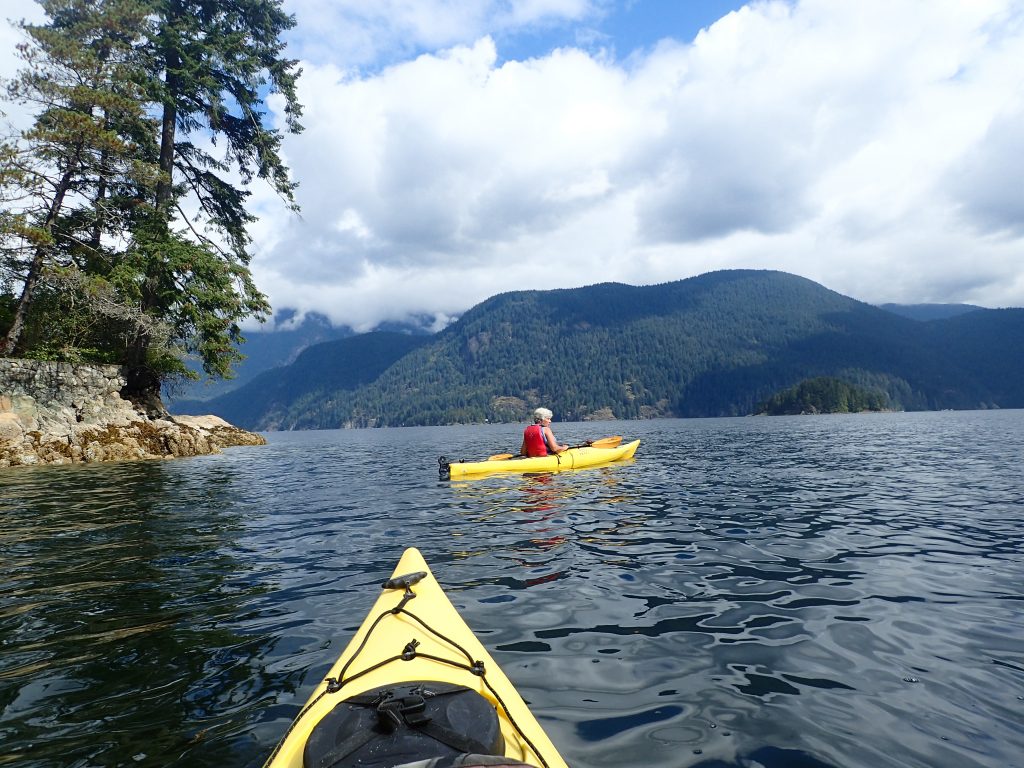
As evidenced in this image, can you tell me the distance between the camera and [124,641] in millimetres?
5160

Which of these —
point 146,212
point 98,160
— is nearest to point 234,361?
point 146,212

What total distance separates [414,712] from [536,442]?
50.2 feet

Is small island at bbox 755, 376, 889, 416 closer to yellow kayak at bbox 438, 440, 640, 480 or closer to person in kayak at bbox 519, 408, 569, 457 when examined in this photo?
yellow kayak at bbox 438, 440, 640, 480

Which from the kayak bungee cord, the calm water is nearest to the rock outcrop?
the calm water

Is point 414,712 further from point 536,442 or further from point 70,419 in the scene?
point 70,419

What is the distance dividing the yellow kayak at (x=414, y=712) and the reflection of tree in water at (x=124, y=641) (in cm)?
77

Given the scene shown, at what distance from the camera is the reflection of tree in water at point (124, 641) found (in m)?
Result: 3.61

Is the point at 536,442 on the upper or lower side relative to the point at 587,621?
upper

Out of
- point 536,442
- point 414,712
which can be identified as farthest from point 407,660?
point 536,442

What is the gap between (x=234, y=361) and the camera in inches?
1107

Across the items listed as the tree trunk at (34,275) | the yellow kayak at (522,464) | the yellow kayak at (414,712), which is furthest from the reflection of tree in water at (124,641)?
Answer: the tree trunk at (34,275)

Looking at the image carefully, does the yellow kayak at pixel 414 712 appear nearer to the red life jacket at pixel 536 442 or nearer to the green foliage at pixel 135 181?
the red life jacket at pixel 536 442

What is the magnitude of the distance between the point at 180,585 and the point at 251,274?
2514cm

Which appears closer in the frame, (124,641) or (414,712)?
(414,712)
